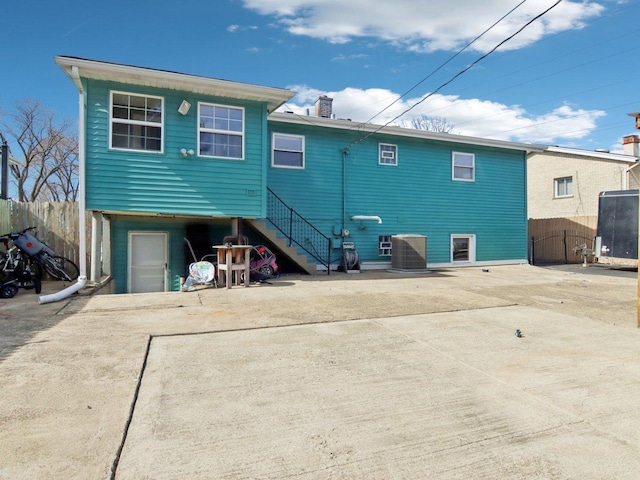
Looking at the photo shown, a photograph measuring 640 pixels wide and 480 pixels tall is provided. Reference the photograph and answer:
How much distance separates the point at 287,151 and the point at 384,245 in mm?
4463

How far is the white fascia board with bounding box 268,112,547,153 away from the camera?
38.6 ft

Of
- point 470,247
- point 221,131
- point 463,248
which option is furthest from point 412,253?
point 221,131

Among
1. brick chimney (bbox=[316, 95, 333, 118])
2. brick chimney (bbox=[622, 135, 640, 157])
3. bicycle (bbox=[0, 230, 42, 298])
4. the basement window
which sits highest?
brick chimney (bbox=[316, 95, 333, 118])

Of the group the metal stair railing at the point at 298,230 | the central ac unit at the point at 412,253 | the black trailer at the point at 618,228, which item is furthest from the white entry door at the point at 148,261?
the black trailer at the point at 618,228

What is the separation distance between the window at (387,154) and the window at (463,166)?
2462 millimetres

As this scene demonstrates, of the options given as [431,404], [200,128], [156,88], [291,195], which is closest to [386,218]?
[291,195]

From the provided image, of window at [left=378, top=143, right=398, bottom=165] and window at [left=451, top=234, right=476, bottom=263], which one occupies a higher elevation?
window at [left=378, top=143, right=398, bottom=165]

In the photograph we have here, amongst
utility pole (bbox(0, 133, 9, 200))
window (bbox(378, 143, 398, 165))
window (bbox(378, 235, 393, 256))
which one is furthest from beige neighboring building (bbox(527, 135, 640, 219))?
utility pole (bbox(0, 133, 9, 200))

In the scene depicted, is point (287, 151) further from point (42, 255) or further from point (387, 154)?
point (42, 255)

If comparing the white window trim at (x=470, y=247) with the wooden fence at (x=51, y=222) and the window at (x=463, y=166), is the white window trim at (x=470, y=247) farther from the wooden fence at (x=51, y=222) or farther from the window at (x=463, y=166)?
the wooden fence at (x=51, y=222)

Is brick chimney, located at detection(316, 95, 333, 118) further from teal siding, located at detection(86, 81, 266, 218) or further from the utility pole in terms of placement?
the utility pole

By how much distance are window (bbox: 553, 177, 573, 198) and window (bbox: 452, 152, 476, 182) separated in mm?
8824

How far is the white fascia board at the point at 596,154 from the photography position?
16.6 metres

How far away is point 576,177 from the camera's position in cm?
1966
